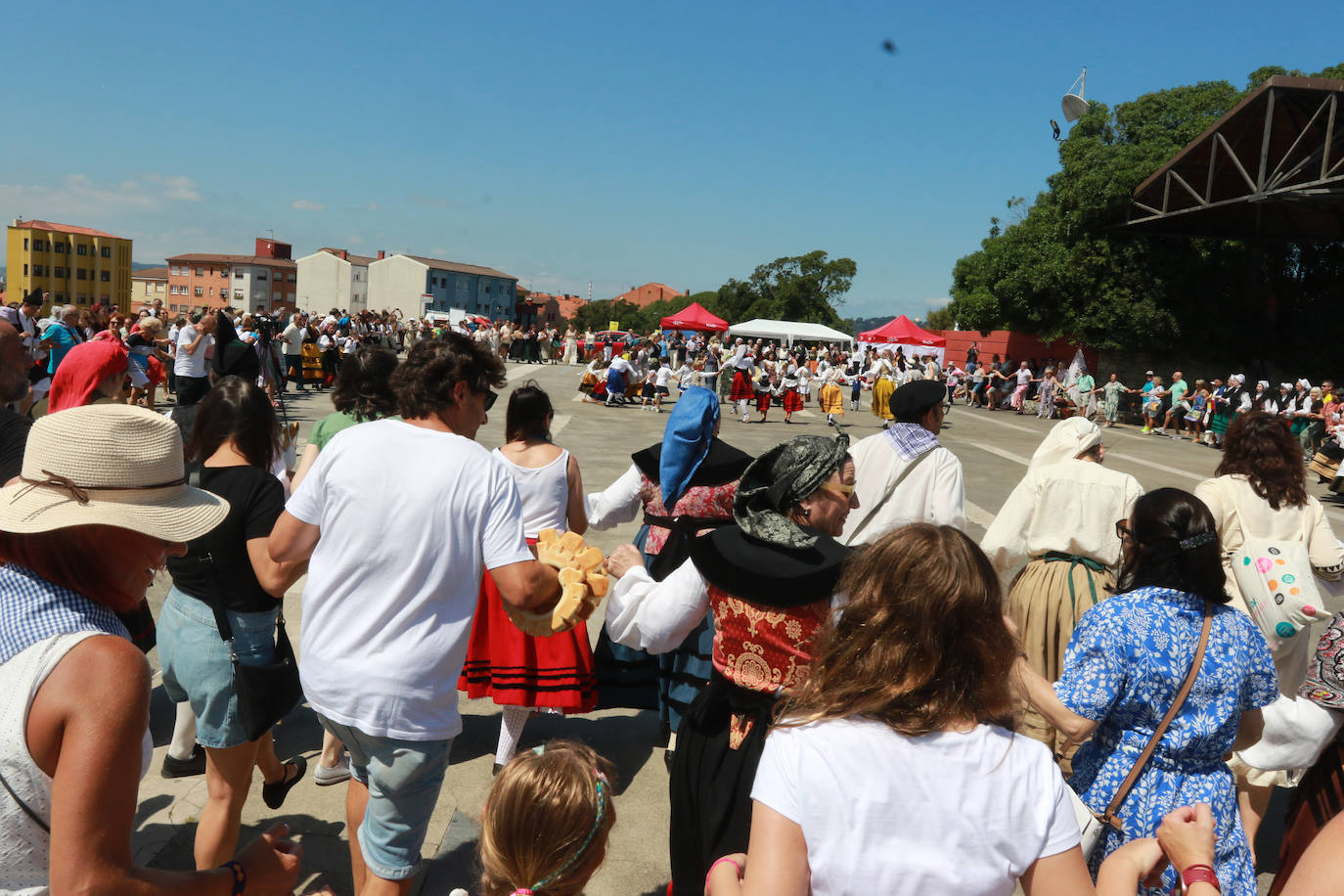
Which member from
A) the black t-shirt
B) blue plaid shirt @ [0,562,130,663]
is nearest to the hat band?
blue plaid shirt @ [0,562,130,663]

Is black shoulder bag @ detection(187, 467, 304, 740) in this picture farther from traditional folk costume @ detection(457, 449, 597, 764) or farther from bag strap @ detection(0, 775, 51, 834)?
bag strap @ detection(0, 775, 51, 834)

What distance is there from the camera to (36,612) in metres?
1.45

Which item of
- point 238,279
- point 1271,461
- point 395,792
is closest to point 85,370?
point 395,792

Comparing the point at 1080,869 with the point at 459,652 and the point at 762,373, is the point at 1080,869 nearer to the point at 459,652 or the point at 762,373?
the point at 459,652

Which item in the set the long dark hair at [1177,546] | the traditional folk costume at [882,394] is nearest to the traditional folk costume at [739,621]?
the long dark hair at [1177,546]

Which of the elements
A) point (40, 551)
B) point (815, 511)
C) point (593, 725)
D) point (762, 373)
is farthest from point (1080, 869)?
point (762, 373)

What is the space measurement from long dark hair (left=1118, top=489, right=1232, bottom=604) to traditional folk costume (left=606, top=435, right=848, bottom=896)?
893 mm

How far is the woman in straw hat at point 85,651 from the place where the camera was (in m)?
1.33

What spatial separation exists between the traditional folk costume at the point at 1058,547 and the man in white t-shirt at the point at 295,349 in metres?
16.5

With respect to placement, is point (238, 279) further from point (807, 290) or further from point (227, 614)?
point (227, 614)

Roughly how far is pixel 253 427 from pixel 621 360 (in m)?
19.3

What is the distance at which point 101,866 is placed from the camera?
136cm

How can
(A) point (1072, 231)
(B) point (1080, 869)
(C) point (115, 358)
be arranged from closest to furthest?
(B) point (1080, 869), (C) point (115, 358), (A) point (1072, 231)

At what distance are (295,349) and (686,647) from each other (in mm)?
17335
